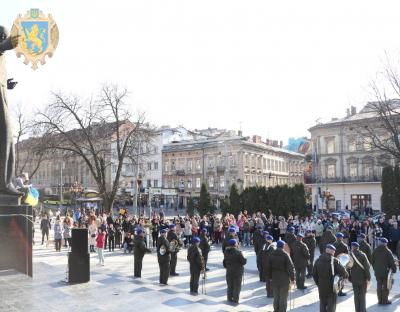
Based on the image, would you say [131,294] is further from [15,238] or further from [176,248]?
[176,248]

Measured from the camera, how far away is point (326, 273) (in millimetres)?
10211

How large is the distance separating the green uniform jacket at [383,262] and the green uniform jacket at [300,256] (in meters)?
2.18

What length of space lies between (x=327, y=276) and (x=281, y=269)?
1.16 metres

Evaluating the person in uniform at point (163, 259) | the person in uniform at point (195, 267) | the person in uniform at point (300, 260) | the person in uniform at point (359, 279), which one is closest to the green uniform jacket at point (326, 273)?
the person in uniform at point (359, 279)

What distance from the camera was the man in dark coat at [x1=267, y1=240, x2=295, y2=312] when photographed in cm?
1076

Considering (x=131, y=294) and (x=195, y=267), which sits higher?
(x=195, y=267)

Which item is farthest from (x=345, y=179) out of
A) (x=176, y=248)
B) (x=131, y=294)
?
(x=131, y=294)

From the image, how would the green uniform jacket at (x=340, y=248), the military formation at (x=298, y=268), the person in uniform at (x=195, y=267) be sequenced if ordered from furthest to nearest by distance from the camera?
the green uniform jacket at (x=340, y=248) < the person in uniform at (x=195, y=267) < the military formation at (x=298, y=268)

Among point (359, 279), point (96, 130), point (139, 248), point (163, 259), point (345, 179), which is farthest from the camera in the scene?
point (345, 179)

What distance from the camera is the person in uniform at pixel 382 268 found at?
39.8 ft

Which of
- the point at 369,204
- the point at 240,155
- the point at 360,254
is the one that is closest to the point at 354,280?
the point at 360,254

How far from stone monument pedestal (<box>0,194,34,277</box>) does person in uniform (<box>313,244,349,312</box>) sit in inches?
243

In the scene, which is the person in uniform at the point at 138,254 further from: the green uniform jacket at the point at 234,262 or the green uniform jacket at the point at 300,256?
the green uniform jacket at the point at 300,256

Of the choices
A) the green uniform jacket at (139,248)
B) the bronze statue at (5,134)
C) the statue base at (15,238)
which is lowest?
the green uniform jacket at (139,248)
